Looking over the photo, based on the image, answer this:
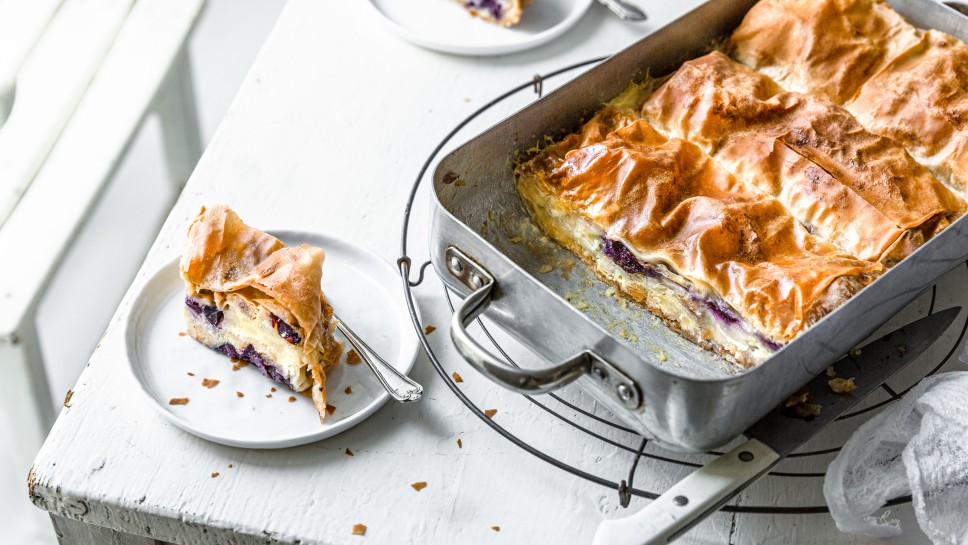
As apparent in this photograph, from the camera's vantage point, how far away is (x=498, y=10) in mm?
2453

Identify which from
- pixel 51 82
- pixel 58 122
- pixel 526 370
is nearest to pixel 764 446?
pixel 526 370

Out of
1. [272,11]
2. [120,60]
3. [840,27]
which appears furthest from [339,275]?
[272,11]

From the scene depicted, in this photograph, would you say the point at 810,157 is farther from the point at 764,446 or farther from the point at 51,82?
the point at 51,82

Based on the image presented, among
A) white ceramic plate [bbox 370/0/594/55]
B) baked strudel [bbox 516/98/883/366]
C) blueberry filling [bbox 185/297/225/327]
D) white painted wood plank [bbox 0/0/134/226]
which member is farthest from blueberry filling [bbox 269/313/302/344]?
white painted wood plank [bbox 0/0/134/226]

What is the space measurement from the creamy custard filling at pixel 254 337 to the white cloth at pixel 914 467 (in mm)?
839

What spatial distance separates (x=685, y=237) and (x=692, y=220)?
0.04m

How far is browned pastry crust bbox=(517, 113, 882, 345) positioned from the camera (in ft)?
5.38

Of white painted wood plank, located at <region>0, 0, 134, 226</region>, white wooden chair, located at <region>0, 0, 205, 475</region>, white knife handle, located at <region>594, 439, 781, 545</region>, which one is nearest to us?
white knife handle, located at <region>594, 439, 781, 545</region>

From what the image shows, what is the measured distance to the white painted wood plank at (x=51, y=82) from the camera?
8.82 ft

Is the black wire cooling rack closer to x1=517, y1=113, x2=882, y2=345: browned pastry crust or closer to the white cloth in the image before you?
the white cloth

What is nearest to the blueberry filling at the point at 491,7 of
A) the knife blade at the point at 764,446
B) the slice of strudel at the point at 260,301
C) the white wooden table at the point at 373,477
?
the white wooden table at the point at 373,477

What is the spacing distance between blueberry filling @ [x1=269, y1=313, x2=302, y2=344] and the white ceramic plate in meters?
0.98

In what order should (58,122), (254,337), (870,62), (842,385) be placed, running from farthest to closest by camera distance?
(58,122) → (870,62) → (254,337) → (842,385)

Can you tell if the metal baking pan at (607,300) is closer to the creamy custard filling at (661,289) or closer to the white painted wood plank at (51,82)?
the creamy custard filling at (661,289)
